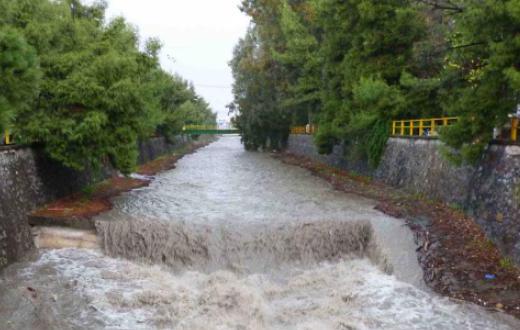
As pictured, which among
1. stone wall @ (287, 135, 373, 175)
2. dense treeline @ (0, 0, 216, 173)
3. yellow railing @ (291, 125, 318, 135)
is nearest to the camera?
dense treeline @ (0, 0, 216, 173)

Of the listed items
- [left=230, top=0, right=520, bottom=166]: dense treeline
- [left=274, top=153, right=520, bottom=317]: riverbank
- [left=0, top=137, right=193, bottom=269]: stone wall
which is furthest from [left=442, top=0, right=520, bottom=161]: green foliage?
[left=0, top=137, right=193, bottom=269]: stone wall

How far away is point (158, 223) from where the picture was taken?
14828 millimetres

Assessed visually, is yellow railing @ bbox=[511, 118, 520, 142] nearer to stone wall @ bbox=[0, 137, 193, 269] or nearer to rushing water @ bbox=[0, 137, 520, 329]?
rushing water @ bbox=[0, 137, 520, 329]

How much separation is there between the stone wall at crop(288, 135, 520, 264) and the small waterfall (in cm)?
327

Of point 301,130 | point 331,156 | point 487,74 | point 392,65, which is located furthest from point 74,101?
point 301,130

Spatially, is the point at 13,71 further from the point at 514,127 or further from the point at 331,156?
the point at 331,156

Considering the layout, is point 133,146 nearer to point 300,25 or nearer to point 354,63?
point 354,63

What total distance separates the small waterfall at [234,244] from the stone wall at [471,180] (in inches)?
129

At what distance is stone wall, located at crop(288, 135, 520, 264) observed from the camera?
12312 millimetres

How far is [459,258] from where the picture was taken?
39.3 ft

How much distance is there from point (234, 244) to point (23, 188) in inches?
281

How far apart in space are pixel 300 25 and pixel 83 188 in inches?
888

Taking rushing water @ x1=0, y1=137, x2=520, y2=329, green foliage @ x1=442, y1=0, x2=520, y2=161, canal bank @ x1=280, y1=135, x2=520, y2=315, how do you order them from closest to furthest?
rushing water @ x1=0, y1=137, x2=520, y2=329 < canal bank @ x1=280, y1=135, x2=520, y2=315 < green foliage @ x1=442, y1=0, x2=520, y2=161

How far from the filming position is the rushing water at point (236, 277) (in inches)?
385
